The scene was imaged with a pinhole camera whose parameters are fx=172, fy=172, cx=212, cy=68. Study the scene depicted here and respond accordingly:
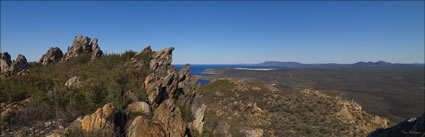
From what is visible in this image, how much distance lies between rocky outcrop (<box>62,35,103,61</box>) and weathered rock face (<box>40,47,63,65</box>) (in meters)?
0.68

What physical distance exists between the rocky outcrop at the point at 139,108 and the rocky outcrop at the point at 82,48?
981cm

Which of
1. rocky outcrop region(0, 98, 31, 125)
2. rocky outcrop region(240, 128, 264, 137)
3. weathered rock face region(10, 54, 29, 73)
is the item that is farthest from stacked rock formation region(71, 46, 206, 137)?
weathered rock face region(10, 54, 29, 73)

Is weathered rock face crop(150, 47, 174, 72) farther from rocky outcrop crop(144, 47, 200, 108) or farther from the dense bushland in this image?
the dense bushland

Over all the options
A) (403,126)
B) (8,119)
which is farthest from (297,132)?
(8,119)

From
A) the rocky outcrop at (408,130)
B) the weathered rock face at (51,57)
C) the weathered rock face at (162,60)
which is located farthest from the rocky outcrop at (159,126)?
the weathered rock face at (51,57)

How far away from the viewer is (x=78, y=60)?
46.5ft

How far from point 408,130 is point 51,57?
22002 mm

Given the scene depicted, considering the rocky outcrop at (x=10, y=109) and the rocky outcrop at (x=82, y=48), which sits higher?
the rocky outcrop at (x=82, y=48)

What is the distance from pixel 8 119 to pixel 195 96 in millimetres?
8532

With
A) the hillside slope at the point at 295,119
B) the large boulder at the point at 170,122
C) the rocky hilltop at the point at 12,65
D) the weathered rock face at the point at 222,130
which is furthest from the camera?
the hillside slope at the point at 295,119

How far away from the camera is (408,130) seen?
4.56m

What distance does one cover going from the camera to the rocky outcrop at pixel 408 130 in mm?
4027

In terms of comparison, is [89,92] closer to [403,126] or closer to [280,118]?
[403,126]

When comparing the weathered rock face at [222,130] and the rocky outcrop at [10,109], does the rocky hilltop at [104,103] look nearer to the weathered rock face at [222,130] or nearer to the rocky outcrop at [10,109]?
the rocky outcrop at [10,109]
